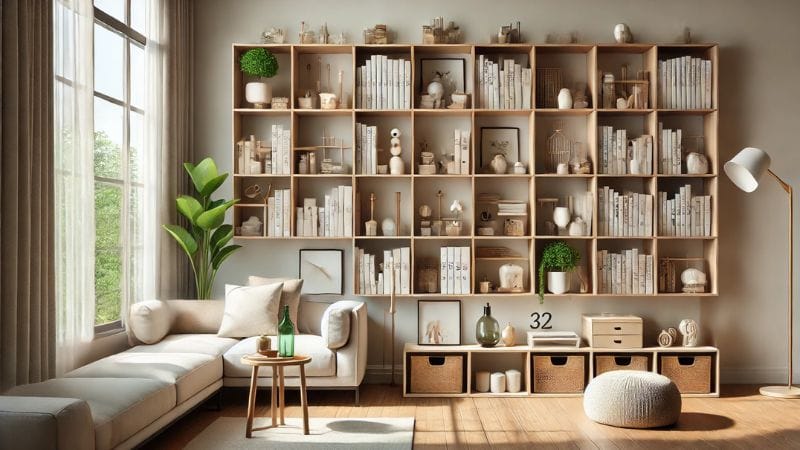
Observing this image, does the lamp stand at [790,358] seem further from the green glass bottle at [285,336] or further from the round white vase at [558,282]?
the green glass bottle at [285,336]

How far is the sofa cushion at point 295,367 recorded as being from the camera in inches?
204

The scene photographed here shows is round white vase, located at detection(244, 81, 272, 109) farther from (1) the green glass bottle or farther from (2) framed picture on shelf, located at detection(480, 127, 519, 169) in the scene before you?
(1) the green glass bottle

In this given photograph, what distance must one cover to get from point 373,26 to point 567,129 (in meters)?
1.81

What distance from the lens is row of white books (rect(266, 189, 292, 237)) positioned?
19.8ft

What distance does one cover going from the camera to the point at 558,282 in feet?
19.4

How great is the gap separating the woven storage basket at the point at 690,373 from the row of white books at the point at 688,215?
0.98 meters

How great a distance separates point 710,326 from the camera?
243 inches

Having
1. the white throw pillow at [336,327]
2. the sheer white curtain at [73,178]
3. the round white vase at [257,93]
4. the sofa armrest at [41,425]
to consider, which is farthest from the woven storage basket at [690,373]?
the sofa armrest at [41,425]

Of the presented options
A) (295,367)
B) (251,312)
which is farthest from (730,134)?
(251,312)

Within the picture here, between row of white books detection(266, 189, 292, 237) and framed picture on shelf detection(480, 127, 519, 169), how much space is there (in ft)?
5.37

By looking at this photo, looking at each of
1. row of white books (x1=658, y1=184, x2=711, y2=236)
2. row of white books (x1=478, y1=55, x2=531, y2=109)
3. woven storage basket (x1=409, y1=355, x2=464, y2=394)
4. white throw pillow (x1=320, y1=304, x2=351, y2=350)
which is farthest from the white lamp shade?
white throw pillow (x1=320, y1=304, x2=351, y2=350)

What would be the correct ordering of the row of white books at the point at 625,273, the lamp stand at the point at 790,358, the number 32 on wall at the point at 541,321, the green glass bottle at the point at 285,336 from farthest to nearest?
1. the number 32 on wall at the point at 541,321
2. the row of white books at the point at 625,273
3. the lamp stand at the point at 790,358
4. the green glass bottle at the point at 285,336

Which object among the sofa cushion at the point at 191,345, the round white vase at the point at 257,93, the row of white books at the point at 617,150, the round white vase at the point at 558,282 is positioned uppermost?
the round white vase at the point at 257,93

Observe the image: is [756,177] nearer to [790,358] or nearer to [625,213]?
[625,213]
